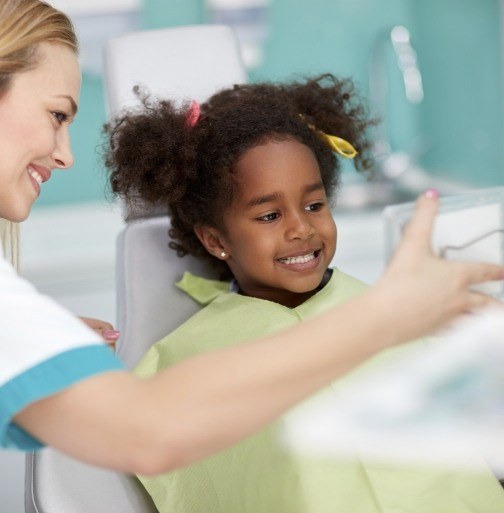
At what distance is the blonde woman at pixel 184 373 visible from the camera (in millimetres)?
696

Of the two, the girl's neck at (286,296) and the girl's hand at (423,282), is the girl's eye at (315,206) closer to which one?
the girl's neck at (286,296)

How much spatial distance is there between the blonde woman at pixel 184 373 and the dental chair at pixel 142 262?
1.25 feet

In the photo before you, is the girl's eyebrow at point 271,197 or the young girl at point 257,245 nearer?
the young girl at point 257,245

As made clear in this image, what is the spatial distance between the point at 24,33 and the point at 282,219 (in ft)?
1.62

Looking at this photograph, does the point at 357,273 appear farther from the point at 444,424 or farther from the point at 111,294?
the point at 444,424

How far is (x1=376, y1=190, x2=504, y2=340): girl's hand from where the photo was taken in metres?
0.73

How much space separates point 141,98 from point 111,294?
1.83 metres

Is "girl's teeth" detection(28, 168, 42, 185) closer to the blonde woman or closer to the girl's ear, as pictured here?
the blonde woman

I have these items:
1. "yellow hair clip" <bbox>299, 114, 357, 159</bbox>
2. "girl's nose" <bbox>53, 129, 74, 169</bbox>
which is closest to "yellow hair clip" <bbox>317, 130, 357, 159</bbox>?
"yellow hair clip" <bbox>299, 114, 357, 159</bbox>

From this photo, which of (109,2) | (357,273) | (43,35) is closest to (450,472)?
(43,35)

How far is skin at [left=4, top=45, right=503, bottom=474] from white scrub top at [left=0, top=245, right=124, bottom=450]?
0.04 feet

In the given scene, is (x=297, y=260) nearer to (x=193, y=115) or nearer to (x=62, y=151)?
(x=193, y=115)

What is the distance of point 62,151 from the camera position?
0.95 metres

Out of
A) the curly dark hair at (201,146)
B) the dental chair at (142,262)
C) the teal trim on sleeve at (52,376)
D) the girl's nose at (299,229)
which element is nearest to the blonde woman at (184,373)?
the teal trim on sleeve at (52,376)
